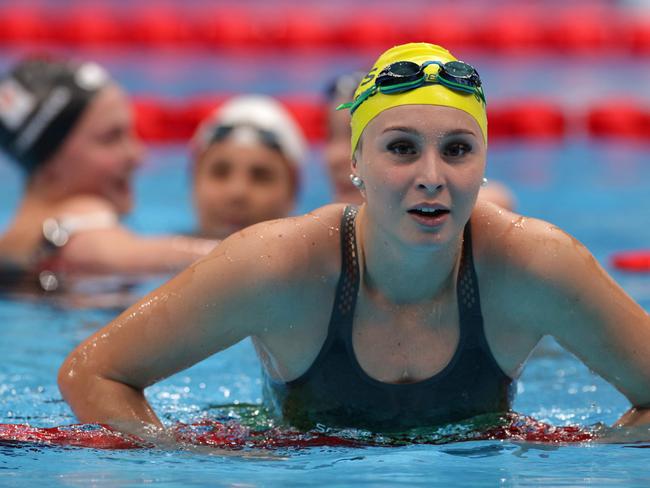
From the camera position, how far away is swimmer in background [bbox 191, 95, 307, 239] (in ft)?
17.4

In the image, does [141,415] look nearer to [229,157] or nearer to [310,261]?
[310,261]

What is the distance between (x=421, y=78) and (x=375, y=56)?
27.5ft

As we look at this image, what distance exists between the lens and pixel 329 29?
36.6 ft

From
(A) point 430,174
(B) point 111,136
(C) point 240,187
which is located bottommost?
(A) point 430,174

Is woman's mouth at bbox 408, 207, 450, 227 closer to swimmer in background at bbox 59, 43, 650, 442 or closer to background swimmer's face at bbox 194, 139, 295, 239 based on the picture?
swimmer in background at bbox 59, 43, 650, 442

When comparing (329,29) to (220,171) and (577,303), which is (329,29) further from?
(577,303)

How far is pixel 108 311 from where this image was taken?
15.0 ft

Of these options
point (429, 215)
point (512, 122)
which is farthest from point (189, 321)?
point (512, 122)

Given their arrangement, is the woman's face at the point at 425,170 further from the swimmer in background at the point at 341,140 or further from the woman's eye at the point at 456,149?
the swimmer in background at the point at 341,140

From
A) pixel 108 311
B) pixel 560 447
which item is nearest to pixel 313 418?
pixel 560 447

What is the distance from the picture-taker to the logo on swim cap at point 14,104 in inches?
199

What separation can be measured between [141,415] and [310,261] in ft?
1.68

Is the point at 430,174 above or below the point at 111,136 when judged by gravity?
below

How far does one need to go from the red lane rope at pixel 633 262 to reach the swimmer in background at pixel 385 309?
2583 mm
